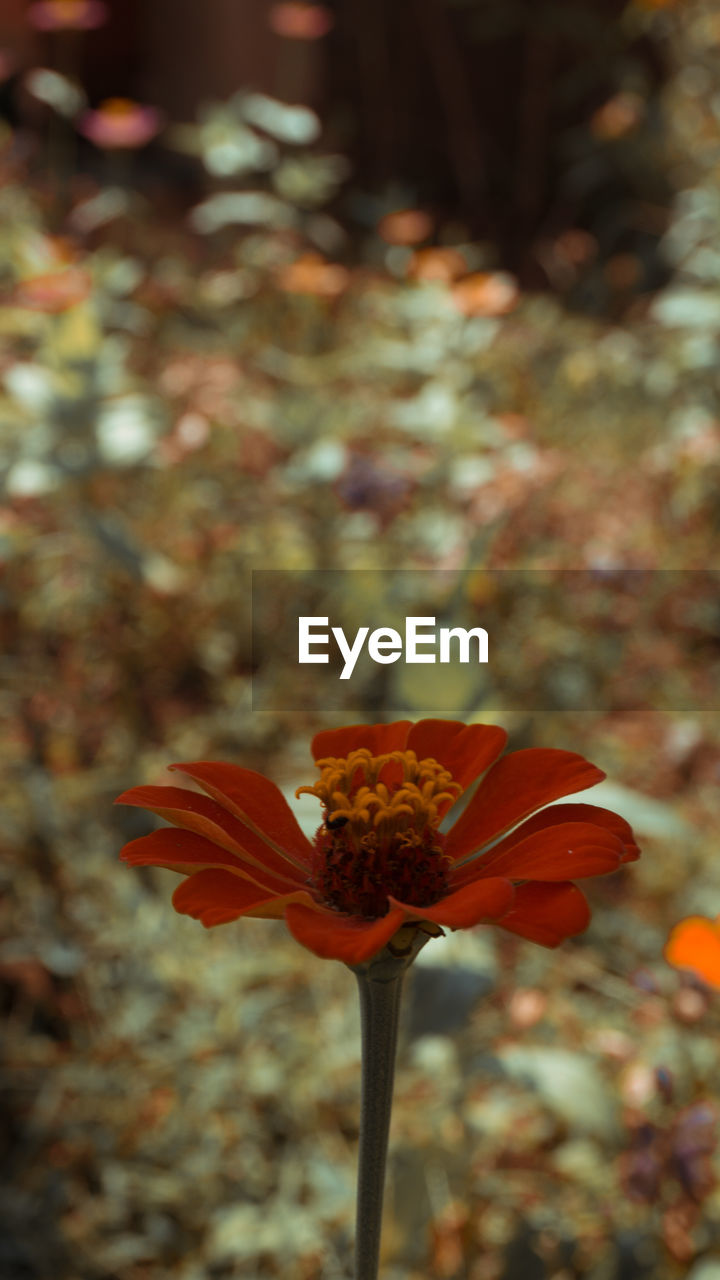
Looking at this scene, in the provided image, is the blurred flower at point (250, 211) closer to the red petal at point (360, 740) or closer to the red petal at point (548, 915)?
the red petal at point (360, 740)

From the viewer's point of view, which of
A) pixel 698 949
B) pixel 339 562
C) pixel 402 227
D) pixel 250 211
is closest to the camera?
pixel 698 949

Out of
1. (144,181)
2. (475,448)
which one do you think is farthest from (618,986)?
(144,181)

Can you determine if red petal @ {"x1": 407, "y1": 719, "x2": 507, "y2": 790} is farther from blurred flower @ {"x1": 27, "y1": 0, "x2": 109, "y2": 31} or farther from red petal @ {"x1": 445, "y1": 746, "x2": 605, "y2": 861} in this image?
blurred flower @ {"x1": 27, "y1": 0, "x2": 109, "y2": 31}

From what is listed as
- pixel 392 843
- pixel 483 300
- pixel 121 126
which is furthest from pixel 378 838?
pixel 121 126

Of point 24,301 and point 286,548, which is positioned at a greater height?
point 24,301

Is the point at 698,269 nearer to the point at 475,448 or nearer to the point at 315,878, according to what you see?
the point at 475,448

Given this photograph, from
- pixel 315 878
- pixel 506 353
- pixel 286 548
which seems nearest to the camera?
pixel 315 878

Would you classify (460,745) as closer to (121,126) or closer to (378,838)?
(378,838)
